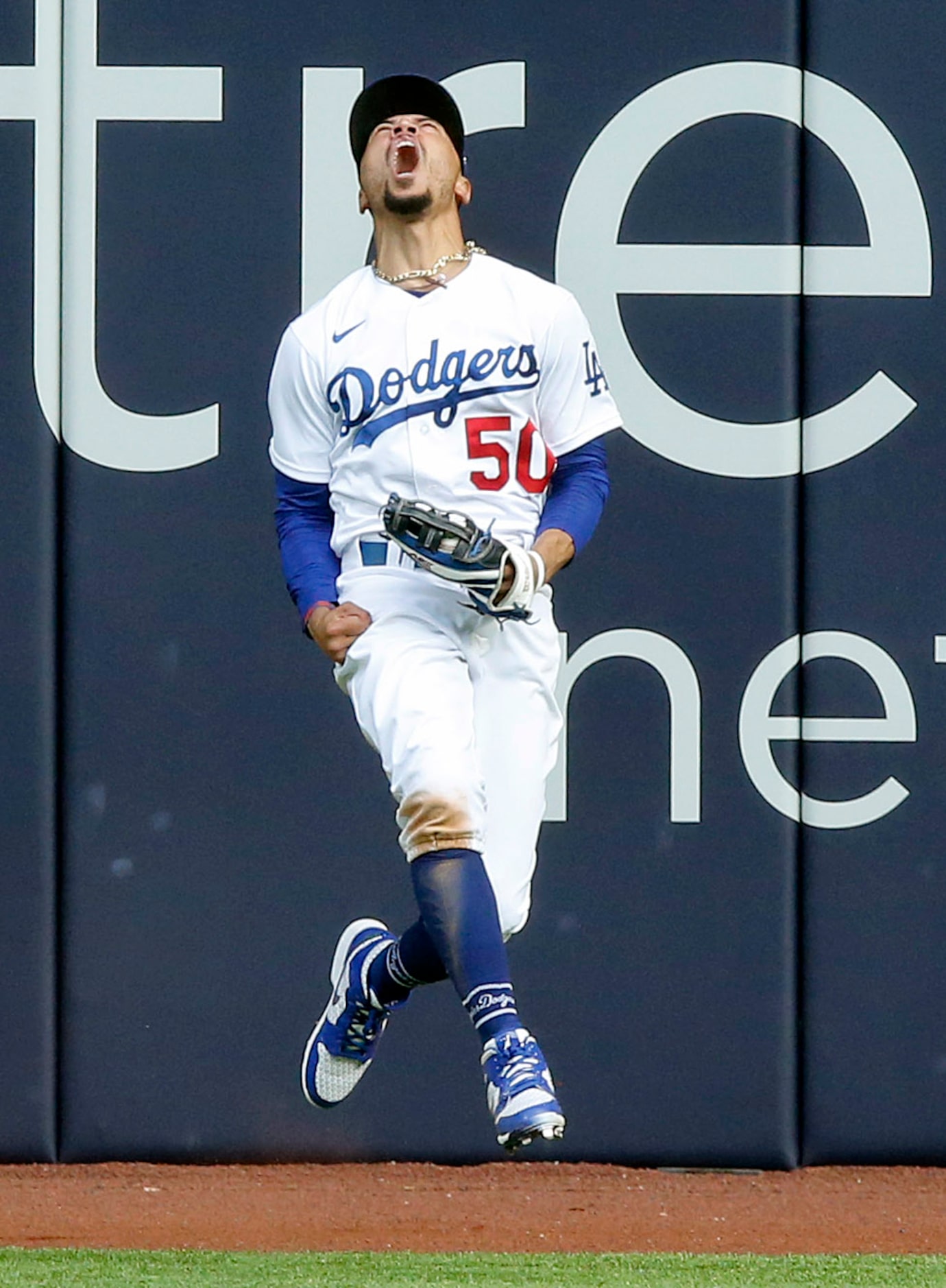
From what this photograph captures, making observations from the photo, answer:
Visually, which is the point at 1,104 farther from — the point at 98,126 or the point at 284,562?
the point at 284,562

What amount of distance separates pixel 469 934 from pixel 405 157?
3.87 ft

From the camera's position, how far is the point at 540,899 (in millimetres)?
4844

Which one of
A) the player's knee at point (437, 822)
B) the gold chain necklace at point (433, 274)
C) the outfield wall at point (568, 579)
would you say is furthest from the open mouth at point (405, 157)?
the outfield wall at point (568, 579)

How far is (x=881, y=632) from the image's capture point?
4852 mm

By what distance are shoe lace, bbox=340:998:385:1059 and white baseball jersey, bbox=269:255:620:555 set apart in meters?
0.72

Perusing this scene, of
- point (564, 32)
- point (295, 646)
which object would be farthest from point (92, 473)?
point (564, 32)

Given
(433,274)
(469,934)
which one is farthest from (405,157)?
(469,934)

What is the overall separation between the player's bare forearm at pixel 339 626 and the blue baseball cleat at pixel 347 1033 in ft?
1.59

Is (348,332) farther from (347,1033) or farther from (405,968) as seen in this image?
(347,1033)

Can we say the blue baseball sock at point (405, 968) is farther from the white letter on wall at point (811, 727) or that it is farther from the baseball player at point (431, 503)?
the white letter on wall at point (811, 727)

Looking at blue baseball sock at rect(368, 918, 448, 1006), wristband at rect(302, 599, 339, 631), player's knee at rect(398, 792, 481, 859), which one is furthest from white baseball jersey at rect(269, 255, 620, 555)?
blue baseball sock at rect(368, 918, 448, 1006)

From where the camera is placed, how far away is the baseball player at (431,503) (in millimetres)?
3096

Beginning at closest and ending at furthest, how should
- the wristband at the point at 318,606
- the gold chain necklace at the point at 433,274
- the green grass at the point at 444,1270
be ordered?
the wristband at the point at 318,606
the gold chain necklace at the point at 433,274
the green grass at the point at 444,1270

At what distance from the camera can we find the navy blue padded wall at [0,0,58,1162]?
4797 mm
